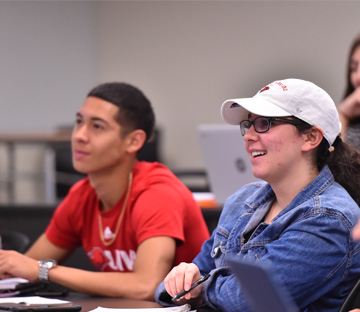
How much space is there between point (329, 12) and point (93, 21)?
2931 mm

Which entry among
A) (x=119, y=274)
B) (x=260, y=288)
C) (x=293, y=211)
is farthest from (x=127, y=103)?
(x=260, y=288)

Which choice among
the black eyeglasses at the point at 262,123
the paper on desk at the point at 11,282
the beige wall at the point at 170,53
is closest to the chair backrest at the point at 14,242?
the paper on desk at the point at 11,282

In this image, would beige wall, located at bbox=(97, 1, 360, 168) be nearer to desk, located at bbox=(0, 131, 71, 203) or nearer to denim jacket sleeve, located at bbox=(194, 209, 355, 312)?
desk, located at bbox=(0, 131, 71, 203)

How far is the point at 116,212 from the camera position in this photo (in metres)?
2.44

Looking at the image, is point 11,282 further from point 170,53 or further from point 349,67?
point 170,53

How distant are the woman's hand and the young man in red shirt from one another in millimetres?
441

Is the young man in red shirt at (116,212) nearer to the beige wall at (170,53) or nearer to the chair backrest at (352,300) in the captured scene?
the chair backrest at (352,300)

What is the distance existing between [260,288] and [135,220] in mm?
1254

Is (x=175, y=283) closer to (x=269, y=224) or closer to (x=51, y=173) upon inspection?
(x=269, y=224)

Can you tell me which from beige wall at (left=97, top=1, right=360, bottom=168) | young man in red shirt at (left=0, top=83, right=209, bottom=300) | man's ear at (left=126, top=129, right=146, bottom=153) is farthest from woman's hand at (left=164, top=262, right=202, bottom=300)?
beige wall at (left=97, top=1, right=360, bottom=168)

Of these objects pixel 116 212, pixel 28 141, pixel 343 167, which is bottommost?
pixel 28 141

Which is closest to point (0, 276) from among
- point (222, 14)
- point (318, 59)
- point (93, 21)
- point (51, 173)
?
point (51, 173)

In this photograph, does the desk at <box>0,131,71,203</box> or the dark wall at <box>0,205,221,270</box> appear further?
the desk at <box>0,131,71,203</box>

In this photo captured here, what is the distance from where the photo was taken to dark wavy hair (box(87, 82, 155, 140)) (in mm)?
2520
